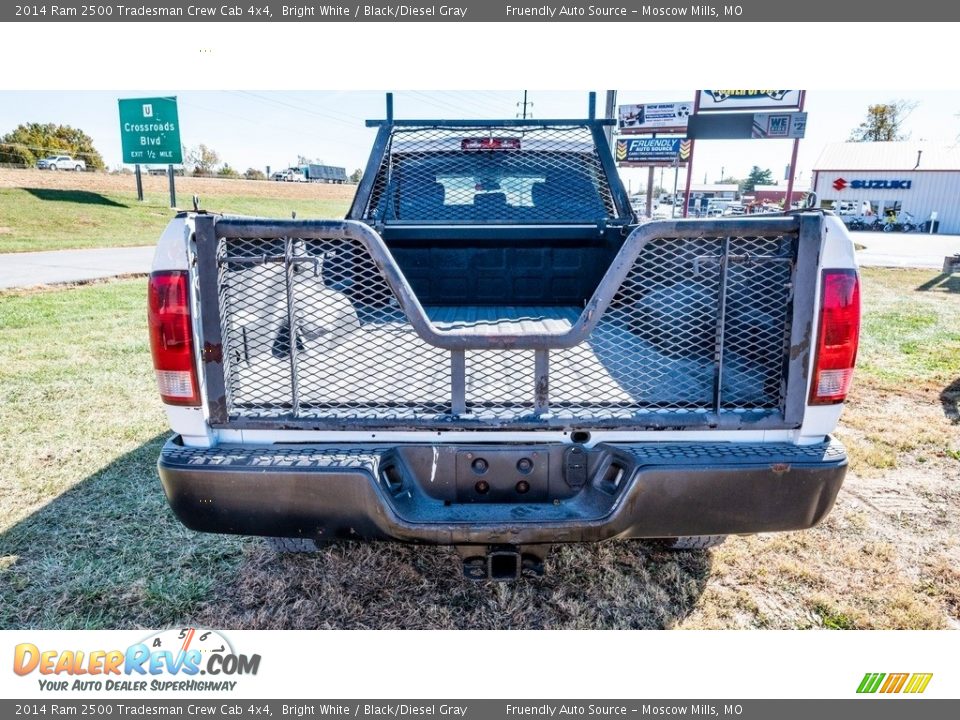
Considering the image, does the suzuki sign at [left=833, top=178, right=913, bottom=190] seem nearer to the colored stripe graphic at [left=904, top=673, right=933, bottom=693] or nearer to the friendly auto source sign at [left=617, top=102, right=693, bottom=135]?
the friendly auto source sign at [left=617, top=102, right=693, bottom=135]

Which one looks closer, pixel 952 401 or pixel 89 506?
pixel 89 506

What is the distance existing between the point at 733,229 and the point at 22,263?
1654 centimetres

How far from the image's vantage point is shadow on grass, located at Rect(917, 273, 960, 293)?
11062mm

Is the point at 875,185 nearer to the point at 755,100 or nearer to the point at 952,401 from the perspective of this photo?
the point at 755,100

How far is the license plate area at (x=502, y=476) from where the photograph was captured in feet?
6.55

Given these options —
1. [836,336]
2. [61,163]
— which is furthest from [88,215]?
[836,336]

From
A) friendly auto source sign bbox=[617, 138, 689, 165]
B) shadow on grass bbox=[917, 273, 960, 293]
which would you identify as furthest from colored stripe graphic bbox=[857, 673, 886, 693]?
friendly auto source sign bbox=[617, 138, 689, 165]

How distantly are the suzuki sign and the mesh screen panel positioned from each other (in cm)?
4313

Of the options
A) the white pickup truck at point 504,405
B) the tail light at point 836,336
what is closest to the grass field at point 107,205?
the white pickup truck at point 504,405

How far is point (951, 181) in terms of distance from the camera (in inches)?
1471

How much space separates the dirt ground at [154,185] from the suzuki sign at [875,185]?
32.9 metres

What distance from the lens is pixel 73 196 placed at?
2975cm

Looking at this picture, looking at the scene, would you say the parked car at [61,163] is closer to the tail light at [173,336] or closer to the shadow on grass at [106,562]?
the shadow on grass at [106,562]

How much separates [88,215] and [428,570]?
3035 centimetres
